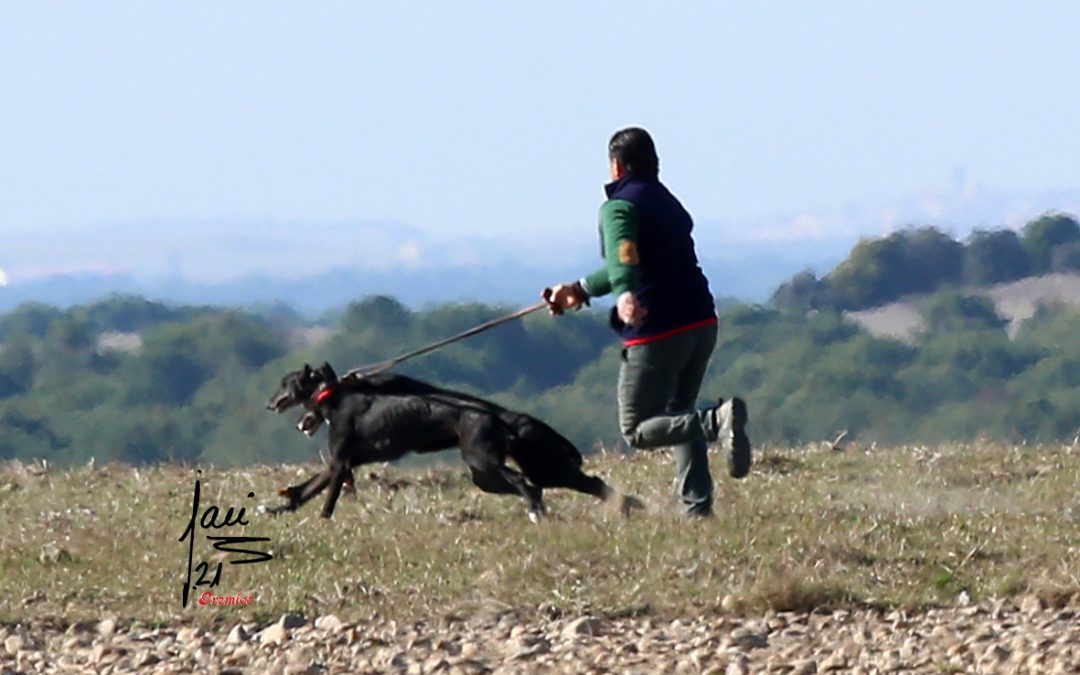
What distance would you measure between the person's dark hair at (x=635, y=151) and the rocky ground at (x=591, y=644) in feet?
7.88

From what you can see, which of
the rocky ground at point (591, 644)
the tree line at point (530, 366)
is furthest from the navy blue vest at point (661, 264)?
the tree line at point (530, 366)

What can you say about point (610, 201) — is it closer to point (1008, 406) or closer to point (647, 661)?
point (647, 661)

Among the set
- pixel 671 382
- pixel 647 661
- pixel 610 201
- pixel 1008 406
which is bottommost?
pixel 1008 406

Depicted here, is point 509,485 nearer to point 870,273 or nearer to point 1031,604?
point 1031,604

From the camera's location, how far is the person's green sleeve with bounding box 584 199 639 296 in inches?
376

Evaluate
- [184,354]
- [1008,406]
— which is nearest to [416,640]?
[1008,406]

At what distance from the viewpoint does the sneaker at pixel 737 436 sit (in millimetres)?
9430

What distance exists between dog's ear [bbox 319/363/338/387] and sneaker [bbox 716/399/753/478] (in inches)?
110

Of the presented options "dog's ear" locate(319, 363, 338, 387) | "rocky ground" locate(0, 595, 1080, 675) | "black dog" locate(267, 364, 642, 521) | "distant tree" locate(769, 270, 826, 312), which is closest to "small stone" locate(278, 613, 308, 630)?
"rocky ground" locate(0, 595, 1080, 675)

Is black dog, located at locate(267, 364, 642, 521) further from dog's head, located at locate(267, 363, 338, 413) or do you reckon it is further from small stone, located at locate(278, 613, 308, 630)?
small stone, located at locate(278, 613, 308, 630)

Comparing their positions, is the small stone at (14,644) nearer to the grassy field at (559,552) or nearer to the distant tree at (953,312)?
the grassy field at (559,552)

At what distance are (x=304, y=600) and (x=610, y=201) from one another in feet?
7.76

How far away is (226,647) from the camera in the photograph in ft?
26.6

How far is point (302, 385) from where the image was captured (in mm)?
11734
